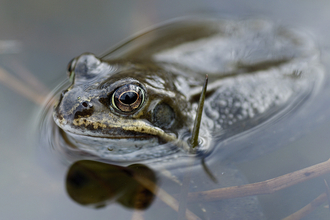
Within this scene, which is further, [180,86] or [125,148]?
[180,86]

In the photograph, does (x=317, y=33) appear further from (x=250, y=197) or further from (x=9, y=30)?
(x=9, y=30)

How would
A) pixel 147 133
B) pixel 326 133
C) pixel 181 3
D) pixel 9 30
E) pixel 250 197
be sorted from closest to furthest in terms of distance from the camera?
pixel 250 197
pixel 147 133
pixel 326 133
pixel 9 30
pixel 181 3

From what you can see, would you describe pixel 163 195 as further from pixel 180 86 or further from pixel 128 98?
pixel 180 86

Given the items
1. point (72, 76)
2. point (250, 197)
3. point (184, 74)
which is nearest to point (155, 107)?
point (184, 74)

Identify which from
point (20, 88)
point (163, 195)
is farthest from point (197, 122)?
point (20, 88)

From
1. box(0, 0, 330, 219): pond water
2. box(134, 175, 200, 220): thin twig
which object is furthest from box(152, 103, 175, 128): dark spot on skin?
box(134, 175, 200, 220): thin twig

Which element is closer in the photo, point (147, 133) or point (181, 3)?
point (147, 133)

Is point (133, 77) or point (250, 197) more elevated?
point (133, 77)
